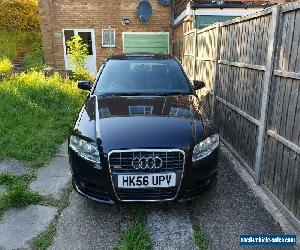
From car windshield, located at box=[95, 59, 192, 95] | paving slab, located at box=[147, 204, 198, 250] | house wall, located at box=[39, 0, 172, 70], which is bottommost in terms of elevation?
paving slab, located at box=[147, 204, 198, 250]

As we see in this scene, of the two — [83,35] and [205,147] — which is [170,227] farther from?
[83,35]

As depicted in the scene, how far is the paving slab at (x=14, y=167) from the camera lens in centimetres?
458

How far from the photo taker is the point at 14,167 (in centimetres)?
472

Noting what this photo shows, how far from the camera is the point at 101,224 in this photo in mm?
3385

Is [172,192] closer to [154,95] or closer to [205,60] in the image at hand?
[154,95]

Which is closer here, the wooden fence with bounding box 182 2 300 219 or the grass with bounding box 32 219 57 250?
the grass with bounding box 32 219 57 250

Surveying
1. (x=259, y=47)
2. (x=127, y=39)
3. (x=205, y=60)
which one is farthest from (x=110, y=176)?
(x=127, y=39)

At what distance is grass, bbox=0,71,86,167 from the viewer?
17.4ft

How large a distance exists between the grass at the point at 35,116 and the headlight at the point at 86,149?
63.5 inches

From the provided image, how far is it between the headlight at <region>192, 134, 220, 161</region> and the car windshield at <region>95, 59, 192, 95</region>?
3.81 ft

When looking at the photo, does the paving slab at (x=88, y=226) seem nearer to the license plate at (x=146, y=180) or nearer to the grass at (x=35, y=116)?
the license plate at (x=146, y=180)

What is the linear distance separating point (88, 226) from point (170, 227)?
0.86 meters

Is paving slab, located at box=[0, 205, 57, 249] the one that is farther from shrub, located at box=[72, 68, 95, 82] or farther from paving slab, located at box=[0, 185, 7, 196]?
shrub, located at box=[72, 68, 95, 82]

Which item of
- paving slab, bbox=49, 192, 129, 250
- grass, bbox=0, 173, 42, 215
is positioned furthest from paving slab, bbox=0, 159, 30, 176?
paving slab, bbox=49, 192, 129, 250
